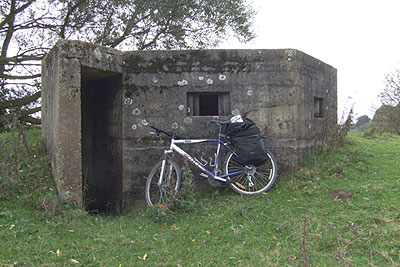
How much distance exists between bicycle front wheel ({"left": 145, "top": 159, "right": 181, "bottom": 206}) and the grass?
0.28 m

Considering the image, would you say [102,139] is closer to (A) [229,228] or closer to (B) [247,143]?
(B) [247,143]

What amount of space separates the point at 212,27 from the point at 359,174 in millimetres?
6612

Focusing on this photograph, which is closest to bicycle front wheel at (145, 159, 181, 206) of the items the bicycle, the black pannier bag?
the bicycle

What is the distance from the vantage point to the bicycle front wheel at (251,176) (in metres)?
5.28

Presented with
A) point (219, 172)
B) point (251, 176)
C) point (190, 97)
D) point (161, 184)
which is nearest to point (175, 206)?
point (161, 184)

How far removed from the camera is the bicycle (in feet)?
16.8

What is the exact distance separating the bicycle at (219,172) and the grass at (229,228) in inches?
7.8

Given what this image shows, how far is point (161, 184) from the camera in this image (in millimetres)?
5043

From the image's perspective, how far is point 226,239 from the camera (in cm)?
399

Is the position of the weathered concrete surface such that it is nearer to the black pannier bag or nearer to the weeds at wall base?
the black pannier bag

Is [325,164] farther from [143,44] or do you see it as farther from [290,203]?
[143,44]

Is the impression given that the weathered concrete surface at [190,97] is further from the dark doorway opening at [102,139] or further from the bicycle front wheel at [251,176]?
the bicycle front wheel at [251,176]

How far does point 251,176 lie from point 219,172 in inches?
18.8

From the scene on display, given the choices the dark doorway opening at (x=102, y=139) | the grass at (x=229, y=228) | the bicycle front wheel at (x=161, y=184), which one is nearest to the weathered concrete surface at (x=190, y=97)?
the dark doorway opening at (x=102, y=139)
